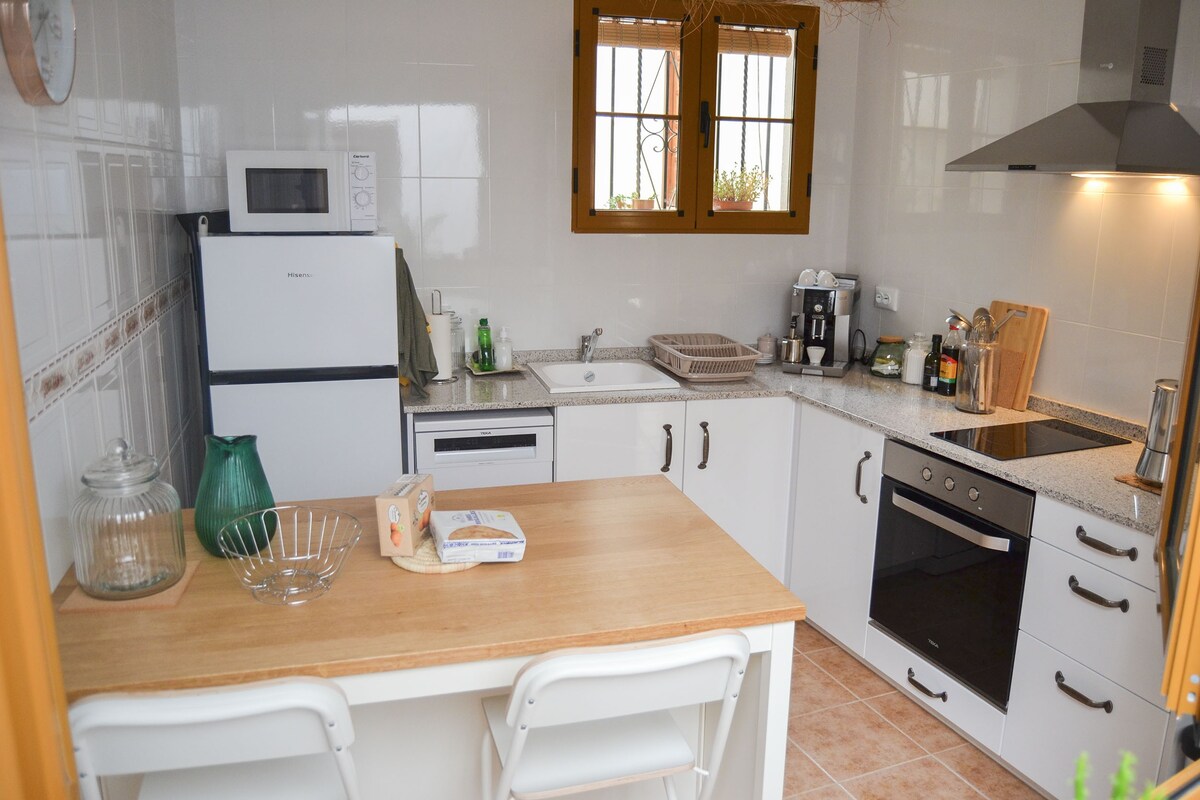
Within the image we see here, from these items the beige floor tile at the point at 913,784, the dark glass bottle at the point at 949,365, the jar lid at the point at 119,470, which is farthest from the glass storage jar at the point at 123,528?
the dark glass bottle at the point at 949,365

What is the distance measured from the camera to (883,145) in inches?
156

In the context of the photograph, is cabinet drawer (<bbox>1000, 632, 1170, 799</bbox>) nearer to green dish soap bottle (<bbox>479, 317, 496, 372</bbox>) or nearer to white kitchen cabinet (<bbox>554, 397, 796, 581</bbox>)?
white kitchen cabinet (<bbox>554, 397, 796, 581</bbox>)

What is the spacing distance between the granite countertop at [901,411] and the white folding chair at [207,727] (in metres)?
1.88

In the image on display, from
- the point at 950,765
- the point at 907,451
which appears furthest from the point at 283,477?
the point at 950,765

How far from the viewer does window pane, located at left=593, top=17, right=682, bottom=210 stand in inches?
150

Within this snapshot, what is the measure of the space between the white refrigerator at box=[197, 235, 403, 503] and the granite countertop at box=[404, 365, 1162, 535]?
208 millimetres

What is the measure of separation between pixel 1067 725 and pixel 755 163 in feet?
8.24

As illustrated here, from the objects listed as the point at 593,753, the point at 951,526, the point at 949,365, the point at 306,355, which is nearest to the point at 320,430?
the point at 306,355

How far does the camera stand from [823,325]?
391cm

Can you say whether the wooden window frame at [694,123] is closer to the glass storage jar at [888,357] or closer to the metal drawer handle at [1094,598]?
the glass storage jar at [888,357]

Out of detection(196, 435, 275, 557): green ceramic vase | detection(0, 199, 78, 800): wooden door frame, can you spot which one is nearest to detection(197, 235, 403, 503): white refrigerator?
detection(196, 435, 275, 557): green ceramic vase

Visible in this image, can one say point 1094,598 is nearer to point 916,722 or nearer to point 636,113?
point 916,722

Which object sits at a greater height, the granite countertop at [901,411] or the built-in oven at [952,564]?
the granite countertop at [901,411]

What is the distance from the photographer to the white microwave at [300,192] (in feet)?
10.0
